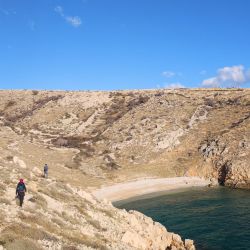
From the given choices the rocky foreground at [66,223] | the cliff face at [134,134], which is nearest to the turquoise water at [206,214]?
the rocky foreground at [66,223]

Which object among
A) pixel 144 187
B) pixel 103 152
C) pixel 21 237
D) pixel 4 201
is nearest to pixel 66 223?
pixel 4 201

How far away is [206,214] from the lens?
174 feet

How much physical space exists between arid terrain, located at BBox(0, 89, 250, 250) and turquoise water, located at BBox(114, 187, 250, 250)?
16.5 feet

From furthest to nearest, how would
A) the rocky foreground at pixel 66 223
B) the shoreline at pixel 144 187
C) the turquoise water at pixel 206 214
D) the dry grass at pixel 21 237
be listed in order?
the shoreline at pixel 144 187 < the turquoise water at pixel 206 214 < the rocky foreground at pixel 66 223 < the dry grass at pixel 21 237

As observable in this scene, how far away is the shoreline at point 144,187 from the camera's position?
68.2m

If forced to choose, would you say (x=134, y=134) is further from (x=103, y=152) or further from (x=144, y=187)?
(x=144, y=187)

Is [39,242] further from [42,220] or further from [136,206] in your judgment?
[136,206]

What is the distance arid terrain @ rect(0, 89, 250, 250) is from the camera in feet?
104

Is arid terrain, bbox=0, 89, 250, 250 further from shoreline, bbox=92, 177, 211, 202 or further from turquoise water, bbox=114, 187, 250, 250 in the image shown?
turquoise water, bbox=114, 187, 250, 250

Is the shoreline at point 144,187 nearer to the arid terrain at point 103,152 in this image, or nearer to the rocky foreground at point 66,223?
the arid terrain at point 103,152

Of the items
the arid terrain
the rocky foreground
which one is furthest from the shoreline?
the rocky foreground

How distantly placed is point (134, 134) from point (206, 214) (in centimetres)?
4516

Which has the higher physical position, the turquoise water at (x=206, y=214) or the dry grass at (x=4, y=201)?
the dry grass at (x=4, y=201)

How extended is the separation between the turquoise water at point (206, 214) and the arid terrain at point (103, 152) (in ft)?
16.5
